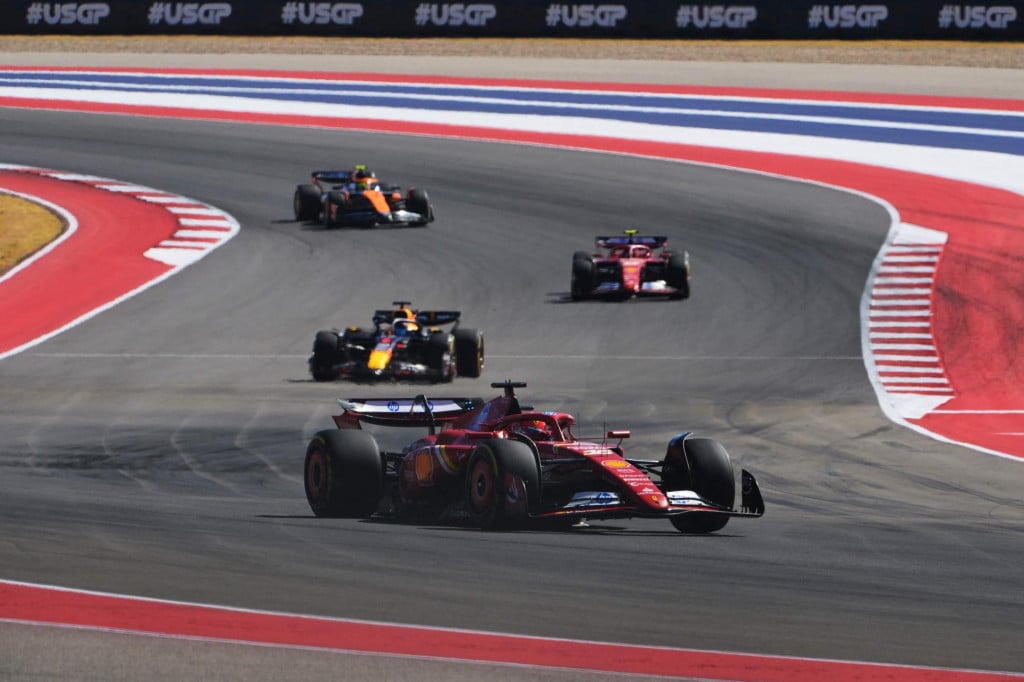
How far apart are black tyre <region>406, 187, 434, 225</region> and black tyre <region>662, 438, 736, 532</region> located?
19.8 m

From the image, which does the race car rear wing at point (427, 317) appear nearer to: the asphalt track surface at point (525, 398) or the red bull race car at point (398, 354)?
the red bull race car at point (398, 354)

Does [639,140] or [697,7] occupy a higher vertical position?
[697,7]

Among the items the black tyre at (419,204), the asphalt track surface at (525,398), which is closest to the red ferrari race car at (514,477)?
the asphalt track surface at (525,398)

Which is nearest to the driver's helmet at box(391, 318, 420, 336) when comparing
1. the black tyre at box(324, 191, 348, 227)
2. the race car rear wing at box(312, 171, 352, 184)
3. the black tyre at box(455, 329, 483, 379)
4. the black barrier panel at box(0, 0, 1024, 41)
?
the black tyre at box(455, 329, 483, 379)

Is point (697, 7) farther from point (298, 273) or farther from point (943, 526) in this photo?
point (943, 526)

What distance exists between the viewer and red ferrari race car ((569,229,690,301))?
26641mm

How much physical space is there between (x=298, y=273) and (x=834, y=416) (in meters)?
11.9

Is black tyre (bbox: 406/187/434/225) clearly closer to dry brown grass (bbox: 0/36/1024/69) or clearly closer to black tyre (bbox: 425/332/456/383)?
black tyre (bbox: 425/332/456/383)

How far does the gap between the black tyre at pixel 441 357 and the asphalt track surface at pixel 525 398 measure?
0.35 metres

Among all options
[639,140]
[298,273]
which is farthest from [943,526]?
[639,140]

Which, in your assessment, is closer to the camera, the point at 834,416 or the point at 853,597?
the point at 853,597

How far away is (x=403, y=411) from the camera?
550 inches

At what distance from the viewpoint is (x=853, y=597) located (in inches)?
409

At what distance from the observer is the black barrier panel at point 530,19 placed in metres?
44.4
